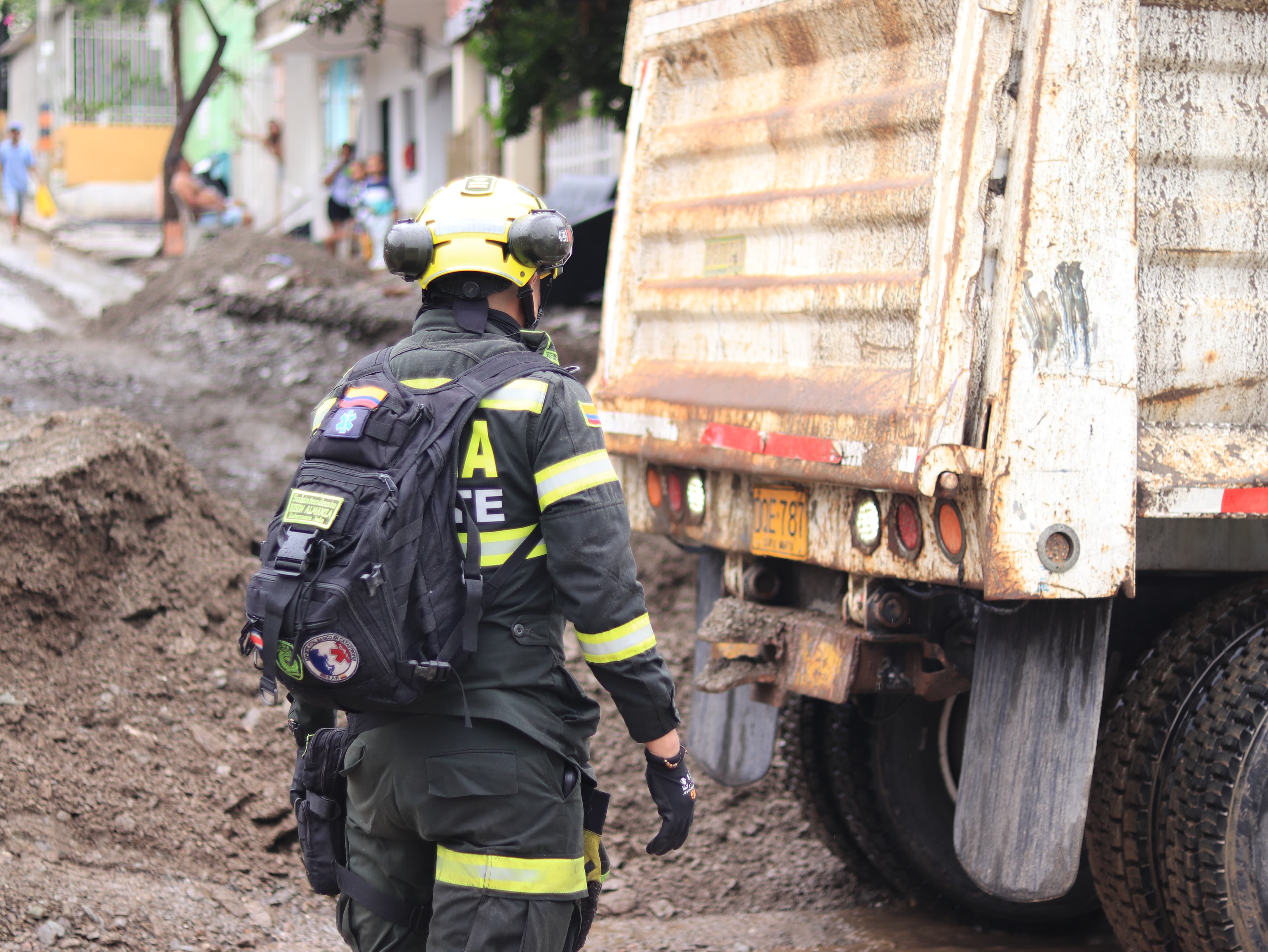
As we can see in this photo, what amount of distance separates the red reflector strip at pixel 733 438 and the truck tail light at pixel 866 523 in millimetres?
307

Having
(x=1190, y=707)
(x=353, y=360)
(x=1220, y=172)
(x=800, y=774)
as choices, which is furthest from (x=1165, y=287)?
(x=353, y=360)

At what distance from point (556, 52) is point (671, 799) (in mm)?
6314

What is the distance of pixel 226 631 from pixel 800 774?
215 cm

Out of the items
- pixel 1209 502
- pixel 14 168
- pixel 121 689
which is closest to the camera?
pixel 1209 502

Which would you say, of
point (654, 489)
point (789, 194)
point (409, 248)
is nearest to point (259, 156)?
point (654, 489)

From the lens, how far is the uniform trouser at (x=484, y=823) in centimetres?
249

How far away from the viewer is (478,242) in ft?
8.64

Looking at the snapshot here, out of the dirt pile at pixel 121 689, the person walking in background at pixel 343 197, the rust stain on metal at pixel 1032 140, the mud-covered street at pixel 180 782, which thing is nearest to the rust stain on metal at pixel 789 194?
the rust stain on metal at pixel 1032 140

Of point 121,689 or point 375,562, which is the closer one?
point 375,562

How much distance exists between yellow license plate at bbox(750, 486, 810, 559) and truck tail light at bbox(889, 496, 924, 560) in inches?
13.1

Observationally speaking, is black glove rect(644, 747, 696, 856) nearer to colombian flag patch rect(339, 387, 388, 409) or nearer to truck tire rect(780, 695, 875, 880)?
colombian flag patch rect(339, 387, 388, 409)

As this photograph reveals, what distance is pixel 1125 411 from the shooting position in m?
2.96

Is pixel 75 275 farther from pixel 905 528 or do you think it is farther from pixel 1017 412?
pixel 1017 412

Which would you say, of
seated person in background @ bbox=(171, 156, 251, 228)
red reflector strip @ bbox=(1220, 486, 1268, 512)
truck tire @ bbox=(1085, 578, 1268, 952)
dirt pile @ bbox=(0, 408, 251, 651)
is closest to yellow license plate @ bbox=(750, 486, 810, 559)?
truck tire @ bbox=(1085, 578, 1268, 952)
